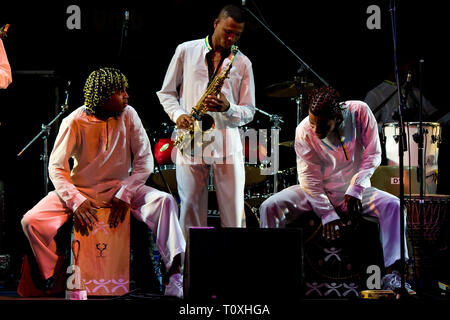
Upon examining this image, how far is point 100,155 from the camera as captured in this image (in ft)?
16.1

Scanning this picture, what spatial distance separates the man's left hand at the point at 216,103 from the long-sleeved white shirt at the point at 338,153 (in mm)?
786

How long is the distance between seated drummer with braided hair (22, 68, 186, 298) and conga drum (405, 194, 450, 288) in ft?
6.99

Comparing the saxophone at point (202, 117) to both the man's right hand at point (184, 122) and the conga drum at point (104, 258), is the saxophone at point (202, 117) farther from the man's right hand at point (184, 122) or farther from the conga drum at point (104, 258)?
the conga drum at point (104, 258)

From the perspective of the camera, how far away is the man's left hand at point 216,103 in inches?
184

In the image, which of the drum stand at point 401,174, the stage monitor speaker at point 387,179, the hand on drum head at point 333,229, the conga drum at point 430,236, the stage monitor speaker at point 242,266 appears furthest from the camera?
the stage monitor speaker at point 387,179

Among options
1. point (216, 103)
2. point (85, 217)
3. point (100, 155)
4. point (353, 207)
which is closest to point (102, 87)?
point (100, 155)

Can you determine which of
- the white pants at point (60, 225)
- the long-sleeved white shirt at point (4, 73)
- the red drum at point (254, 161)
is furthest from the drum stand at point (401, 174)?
the long-sleeved white shirt at point (4, 73)

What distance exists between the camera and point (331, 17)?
729 cm

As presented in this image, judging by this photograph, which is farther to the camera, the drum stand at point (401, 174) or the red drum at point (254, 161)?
the red drum at point (254, 161)

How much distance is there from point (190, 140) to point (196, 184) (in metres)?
0.36

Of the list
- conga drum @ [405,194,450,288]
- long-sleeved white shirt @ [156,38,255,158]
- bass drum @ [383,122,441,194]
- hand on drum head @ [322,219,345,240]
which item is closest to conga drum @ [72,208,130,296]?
long-sleeved white shirt @ [156,38,255,158]
